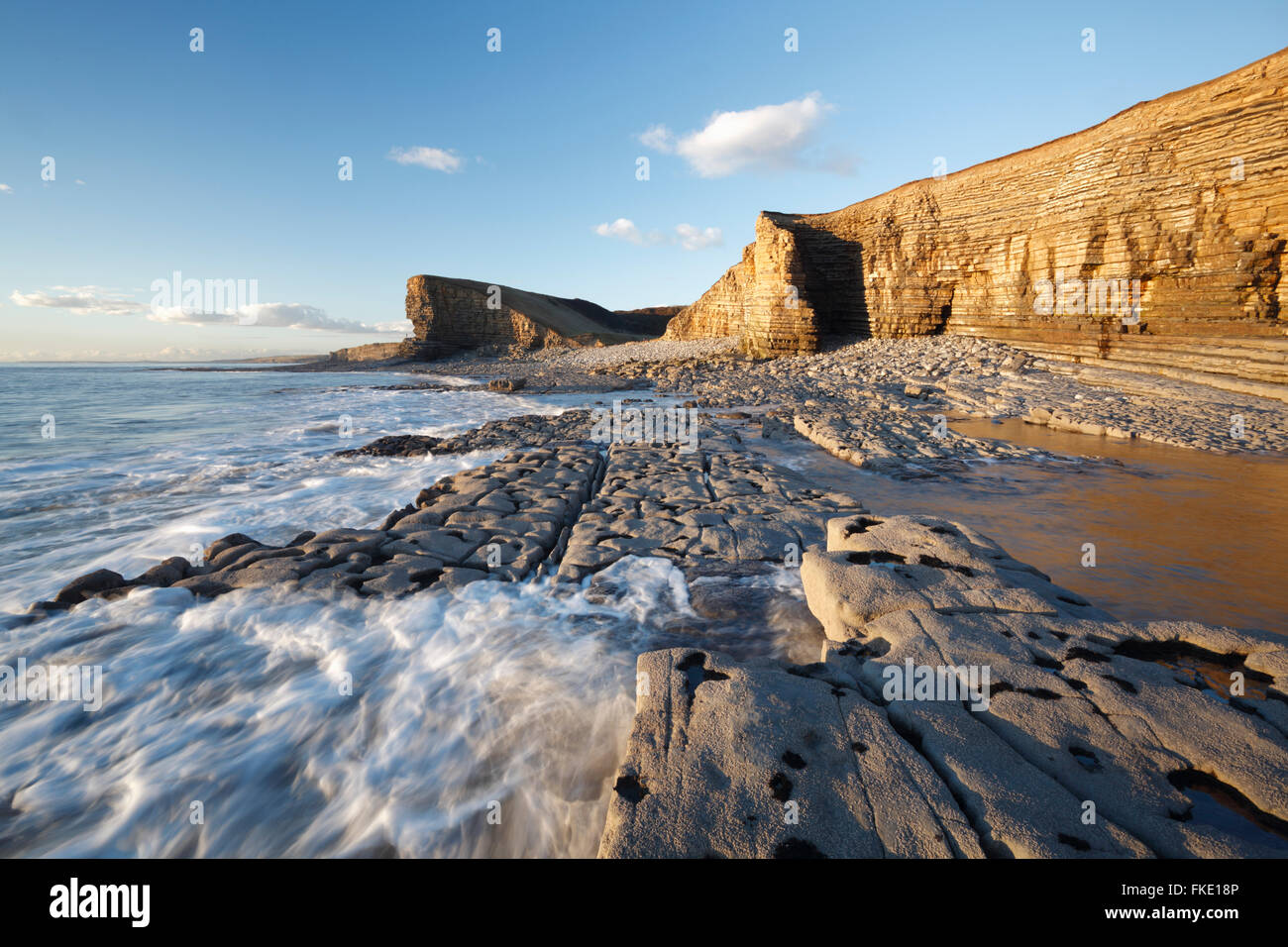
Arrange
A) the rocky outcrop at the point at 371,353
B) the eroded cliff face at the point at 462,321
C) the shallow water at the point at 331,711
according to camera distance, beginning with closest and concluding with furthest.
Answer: the shallow water at the point at 331,711
the eroded cliff face at the point at 462,321
the rocky outcrop at the point at 371,353

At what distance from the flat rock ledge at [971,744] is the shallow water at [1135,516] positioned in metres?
1.18

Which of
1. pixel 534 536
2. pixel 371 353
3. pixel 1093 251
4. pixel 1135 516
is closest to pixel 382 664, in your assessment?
pixel 534 536

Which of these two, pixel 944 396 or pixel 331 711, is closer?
pixel 331 711

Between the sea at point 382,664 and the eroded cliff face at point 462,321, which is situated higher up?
the eroded cliff face at point 462,321

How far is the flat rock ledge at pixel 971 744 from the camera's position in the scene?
1.92 metres

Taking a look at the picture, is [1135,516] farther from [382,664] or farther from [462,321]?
[462,321]

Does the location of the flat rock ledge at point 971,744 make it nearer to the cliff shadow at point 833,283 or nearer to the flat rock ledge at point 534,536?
the flat rock ledge at point 534,536

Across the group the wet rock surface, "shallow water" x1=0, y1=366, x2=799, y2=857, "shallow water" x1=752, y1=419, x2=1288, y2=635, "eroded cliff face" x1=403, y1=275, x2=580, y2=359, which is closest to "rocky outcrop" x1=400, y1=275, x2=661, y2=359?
"eroded cliff face" x1=403, y1=275, x2=580, y2=359

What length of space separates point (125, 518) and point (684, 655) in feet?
27.5

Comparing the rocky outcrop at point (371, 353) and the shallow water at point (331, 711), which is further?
the rocky outcrop at point (371, 353)

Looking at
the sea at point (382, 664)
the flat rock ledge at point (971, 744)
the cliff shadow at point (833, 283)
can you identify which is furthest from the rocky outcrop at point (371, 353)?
the flat rock ledge at point (971, 744)

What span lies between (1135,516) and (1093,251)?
651 inches

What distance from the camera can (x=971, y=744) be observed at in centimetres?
230

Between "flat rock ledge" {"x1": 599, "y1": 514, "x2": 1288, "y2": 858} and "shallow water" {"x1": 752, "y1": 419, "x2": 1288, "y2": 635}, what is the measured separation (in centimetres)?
118
